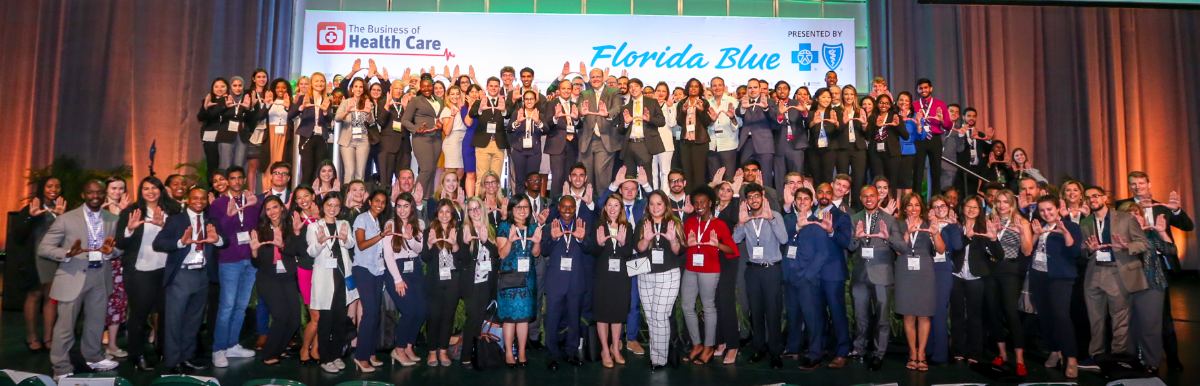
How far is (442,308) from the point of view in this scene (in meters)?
6.01

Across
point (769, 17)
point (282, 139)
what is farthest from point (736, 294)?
point (769, 17)

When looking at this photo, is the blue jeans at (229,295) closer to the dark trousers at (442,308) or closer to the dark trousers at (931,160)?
the dark trousers at (442,308)

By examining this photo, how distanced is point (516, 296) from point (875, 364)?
2.99 metres

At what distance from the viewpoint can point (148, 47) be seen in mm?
12039

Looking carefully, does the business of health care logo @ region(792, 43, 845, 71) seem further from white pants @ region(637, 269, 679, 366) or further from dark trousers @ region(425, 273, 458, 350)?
dark trousers @ region(425, 273, 458, 350)

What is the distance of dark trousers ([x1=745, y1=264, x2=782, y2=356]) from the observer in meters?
6.20

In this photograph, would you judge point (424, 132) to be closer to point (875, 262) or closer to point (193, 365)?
point (193, 365)

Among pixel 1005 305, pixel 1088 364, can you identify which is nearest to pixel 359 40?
pixel 1005 305

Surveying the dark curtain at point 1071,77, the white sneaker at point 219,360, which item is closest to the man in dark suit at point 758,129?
the dark curtain at point 1071,77

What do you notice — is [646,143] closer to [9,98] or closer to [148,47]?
[148,47]

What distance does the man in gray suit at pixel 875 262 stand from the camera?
19.9 feet

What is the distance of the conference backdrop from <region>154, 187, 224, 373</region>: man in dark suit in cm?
592

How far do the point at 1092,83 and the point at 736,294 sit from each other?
944 cm

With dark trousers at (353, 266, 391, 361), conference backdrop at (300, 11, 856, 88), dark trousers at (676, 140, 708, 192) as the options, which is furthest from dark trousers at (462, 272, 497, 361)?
conference backdrop at (300, 11, 856, 88)
